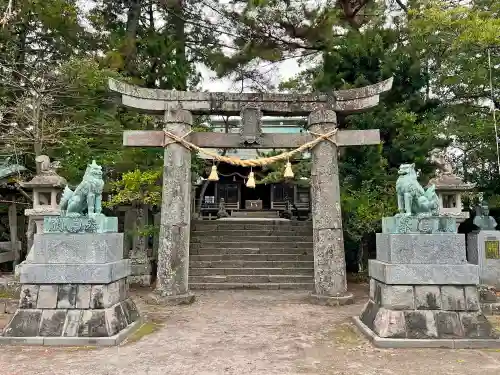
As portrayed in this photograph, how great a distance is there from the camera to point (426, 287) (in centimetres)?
570

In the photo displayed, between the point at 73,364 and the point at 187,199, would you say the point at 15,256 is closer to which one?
the point at 187,199

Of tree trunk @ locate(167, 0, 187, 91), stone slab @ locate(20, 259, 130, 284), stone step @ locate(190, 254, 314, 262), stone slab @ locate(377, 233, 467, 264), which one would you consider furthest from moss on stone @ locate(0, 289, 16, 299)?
tree trunk @ locate(167, 0, 187, 91)

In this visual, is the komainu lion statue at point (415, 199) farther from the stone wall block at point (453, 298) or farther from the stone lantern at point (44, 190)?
the stone lantern at point (44, 190)

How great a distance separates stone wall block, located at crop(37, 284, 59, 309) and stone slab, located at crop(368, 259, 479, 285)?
15.6 ft

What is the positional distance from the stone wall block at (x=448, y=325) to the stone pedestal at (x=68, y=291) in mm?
4503

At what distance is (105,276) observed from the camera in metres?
5.71

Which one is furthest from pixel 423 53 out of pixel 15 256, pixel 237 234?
pixel 15 256

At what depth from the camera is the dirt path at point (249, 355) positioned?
4.64 meters

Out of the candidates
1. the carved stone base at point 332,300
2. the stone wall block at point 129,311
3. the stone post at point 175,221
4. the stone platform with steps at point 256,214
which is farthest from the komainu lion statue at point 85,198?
the stone platform with steps at point 256,214

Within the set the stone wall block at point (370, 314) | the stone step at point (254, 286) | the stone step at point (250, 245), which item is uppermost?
the stone step at point (250, 245)

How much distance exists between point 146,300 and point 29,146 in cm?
581

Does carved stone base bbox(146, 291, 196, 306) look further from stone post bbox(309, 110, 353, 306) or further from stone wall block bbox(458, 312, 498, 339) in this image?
stone wall block bbox(458, 312, 498, 339)

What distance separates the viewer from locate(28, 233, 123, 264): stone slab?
5797mm

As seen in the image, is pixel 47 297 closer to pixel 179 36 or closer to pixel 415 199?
pixel 415 199
